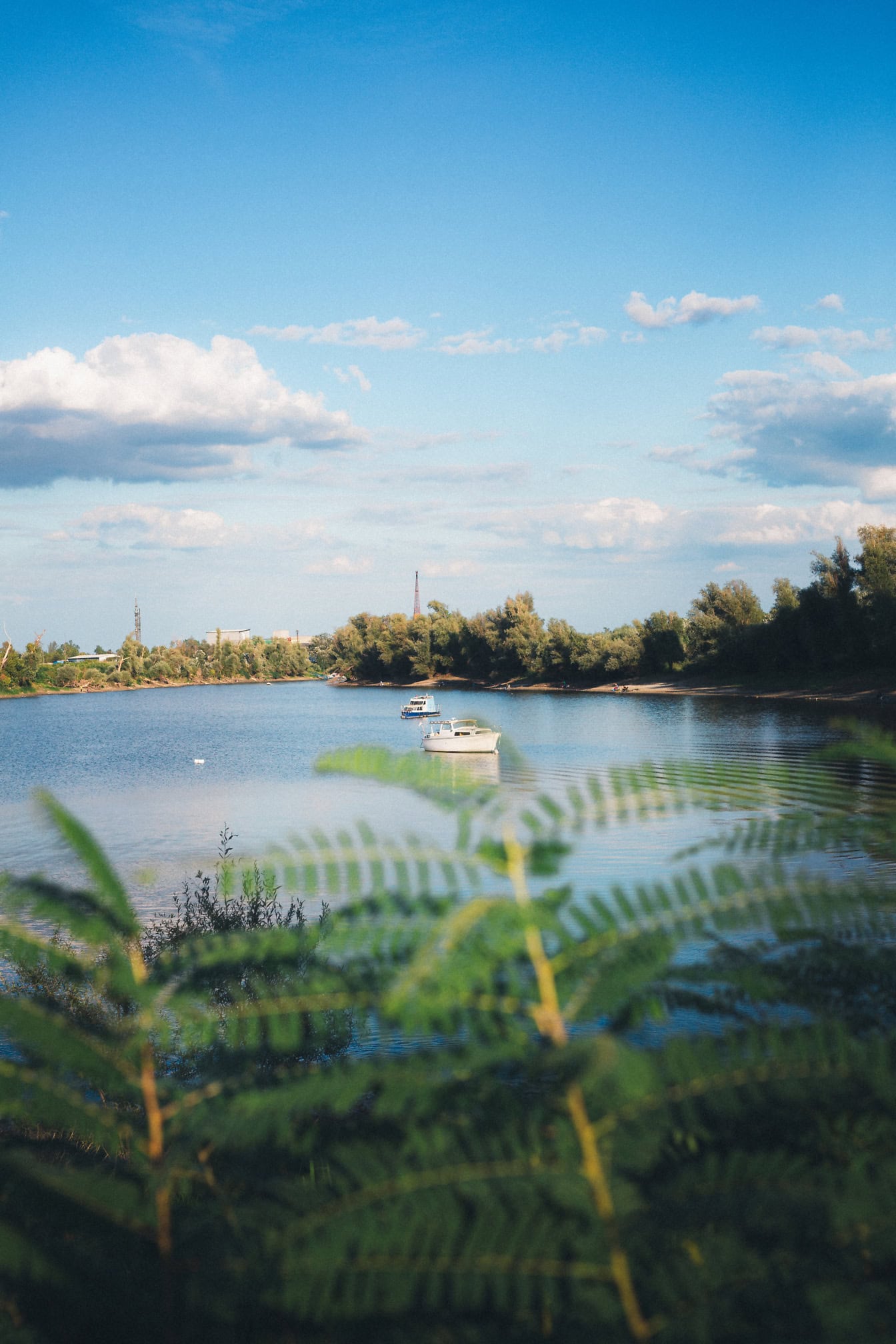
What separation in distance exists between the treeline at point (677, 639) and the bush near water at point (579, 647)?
0.31ft

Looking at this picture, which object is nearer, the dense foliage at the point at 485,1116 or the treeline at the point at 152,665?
the dense foliage at the point at 485,1116

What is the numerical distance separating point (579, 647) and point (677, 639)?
32.7 ft

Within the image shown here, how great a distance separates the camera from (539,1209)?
1241 millimetres

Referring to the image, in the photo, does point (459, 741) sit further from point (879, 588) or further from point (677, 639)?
point (677, 639)

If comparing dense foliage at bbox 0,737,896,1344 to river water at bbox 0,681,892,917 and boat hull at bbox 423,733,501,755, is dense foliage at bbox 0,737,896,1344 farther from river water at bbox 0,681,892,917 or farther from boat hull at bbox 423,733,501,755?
boat hull at bbox 423,733,501,755

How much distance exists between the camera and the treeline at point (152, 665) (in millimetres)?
99812

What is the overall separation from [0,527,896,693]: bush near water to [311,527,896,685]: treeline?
96 millimetres

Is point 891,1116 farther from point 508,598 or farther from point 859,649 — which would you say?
point 508,598

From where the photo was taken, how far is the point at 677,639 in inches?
3312

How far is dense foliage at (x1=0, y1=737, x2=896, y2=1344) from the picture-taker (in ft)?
3.97

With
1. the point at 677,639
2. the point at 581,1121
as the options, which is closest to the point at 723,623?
the point at 677,639

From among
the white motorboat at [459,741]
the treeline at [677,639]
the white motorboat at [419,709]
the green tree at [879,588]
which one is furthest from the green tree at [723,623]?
the white motorboat at [459,741]

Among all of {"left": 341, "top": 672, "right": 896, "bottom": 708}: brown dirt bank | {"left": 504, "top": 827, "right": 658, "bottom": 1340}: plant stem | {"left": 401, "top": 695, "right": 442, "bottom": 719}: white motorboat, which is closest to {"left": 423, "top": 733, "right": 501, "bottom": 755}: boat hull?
{"left": 401, "top": 695, "right": 442, "bottom": 719}: white motorboat

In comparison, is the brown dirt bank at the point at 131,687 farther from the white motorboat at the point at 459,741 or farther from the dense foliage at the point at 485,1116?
the dense foliage at the point at 485,1116
